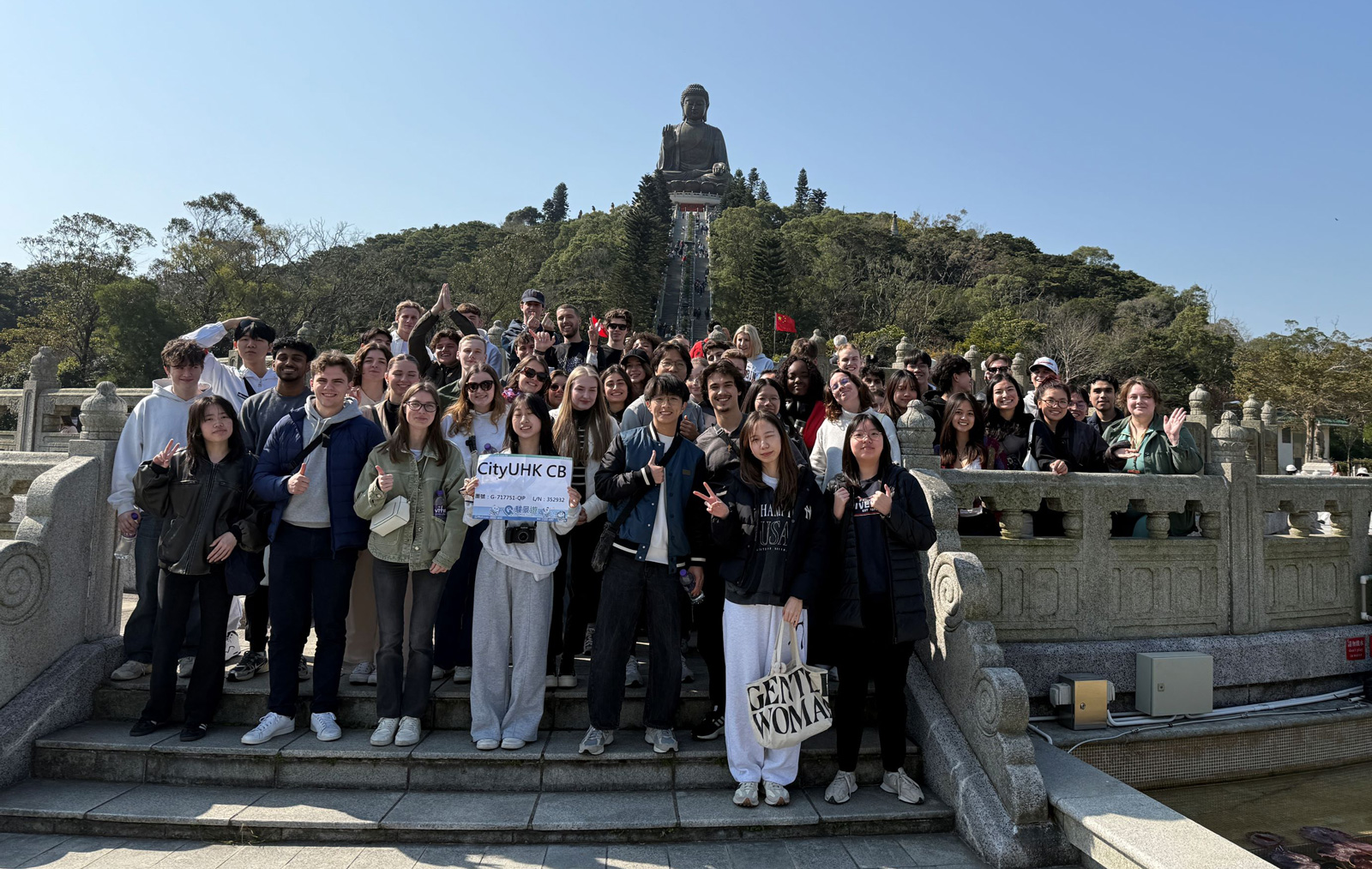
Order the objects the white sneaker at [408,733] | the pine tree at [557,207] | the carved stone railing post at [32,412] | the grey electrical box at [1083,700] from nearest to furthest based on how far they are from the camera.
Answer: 1. the white sneaker at [408,733]
2. the grey electrical box at [1083,700]
3. the carved stone railing post at [32,412]
4. the pine tree at [557,207]

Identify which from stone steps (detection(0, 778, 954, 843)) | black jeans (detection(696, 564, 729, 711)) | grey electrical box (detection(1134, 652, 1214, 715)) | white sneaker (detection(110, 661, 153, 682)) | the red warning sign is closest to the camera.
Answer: stone steps (detection(0, 778, 954, 843))

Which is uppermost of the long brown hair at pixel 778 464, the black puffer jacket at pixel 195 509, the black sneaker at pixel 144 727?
the long brown hair at pixel 778 464

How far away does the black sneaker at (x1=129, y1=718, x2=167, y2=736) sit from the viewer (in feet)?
14.5

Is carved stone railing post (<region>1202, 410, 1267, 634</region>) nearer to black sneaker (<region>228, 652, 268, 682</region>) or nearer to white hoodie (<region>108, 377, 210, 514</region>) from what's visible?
black sneaker (<region>228, 652, 268, 682</region>)

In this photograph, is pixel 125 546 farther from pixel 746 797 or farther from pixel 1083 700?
pixel 1083 700

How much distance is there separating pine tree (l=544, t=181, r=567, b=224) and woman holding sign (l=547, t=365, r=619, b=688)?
355ft

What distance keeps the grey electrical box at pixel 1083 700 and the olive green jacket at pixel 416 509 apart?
4220 millimetres

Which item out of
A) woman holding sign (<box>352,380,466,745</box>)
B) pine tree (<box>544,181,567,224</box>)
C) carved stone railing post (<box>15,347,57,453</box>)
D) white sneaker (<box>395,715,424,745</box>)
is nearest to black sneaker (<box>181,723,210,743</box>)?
woman holding sign (<box>352,380,466,745</box>)

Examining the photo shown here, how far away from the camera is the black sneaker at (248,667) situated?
4859 mm

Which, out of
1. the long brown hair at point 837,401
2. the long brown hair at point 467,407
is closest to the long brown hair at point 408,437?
the long brown hair at point 467,407

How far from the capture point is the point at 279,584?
14.5 feet

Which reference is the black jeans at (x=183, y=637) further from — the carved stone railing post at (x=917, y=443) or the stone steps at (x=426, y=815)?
the carved stone railing post at (x=917, y=443)

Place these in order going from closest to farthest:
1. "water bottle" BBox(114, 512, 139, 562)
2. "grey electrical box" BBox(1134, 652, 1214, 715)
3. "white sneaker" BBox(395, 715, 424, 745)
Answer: "white sneaker" BBox(395, 715, 424, 745), "water bottle" BBox(114, 512, 139, 562), "grey electrical box" BBox(1134, 652, 1214, 715)

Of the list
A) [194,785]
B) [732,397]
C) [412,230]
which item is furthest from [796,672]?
[412,230]
